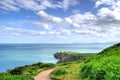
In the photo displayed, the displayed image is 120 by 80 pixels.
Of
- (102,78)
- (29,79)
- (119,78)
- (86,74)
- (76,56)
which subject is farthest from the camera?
(76,56)

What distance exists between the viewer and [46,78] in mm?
37000

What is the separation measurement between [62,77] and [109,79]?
15389mm

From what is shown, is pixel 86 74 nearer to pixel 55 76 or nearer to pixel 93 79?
pixel 93 79

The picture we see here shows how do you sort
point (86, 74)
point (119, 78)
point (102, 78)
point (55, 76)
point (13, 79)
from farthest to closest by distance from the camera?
point (55, 76) → point (13, 79) → point (86, 74) → point (102, 78) → point (119, 78)

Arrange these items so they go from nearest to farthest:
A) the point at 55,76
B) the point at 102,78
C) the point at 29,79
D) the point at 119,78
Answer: the point at 119,78 < the point at 102,78 < the point at 29,79 < the point at 55,76

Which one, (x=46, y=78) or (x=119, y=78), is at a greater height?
(x=119, y=78)

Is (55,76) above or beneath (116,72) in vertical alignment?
beneath

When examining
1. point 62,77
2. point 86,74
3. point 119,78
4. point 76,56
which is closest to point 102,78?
point 119,78

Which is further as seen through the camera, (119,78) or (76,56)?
(76,56)

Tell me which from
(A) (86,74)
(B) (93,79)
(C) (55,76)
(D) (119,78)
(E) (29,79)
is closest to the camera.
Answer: (D) (119,78)

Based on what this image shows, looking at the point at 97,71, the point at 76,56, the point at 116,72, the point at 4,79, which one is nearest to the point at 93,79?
the point at 97,71

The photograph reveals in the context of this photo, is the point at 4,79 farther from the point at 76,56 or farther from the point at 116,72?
the point at 76,56

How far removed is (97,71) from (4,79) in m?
14.0

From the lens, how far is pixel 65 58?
197 metres
